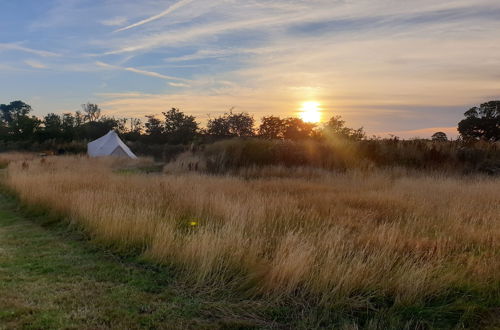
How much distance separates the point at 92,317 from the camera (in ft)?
11.5

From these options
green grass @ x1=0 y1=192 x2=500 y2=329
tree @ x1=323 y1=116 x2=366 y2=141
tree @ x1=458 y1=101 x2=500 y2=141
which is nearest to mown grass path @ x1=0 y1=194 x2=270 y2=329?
green grass @ x1=0 y1=192 x2=500 y2=329

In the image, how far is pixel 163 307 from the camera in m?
3.71

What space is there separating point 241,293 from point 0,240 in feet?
15.4

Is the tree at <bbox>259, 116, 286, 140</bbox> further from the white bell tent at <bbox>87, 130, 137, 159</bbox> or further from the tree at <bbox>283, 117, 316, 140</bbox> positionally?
the white bell tent at <bbox>87, 130, 137, 159</bbox>

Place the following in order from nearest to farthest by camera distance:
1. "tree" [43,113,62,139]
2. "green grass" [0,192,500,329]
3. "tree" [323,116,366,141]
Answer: "green grass" [0,192,500,329]
"tree" [323,116,366,141]
"tree" [43,113,62,139]

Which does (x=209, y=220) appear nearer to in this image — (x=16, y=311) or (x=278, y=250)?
(x=278, y=250)

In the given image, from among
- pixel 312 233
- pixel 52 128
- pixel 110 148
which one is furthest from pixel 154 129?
pixel 312 233

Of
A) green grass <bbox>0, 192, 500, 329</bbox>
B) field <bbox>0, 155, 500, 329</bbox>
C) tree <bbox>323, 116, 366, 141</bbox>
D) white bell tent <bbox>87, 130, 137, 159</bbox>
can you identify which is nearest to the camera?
green grass <bbox>0, 192, 500, 329</bbox>

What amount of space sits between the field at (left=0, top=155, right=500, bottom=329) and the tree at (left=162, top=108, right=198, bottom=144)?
141 ft

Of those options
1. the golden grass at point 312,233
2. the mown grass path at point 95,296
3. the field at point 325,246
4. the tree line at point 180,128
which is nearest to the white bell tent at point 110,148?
the tree line at point 180,128

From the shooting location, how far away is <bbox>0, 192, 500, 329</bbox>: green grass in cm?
340

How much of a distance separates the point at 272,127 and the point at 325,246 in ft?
108

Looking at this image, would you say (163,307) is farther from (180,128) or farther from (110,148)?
(180,128)

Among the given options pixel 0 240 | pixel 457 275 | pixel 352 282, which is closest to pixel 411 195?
pixel 457 275
